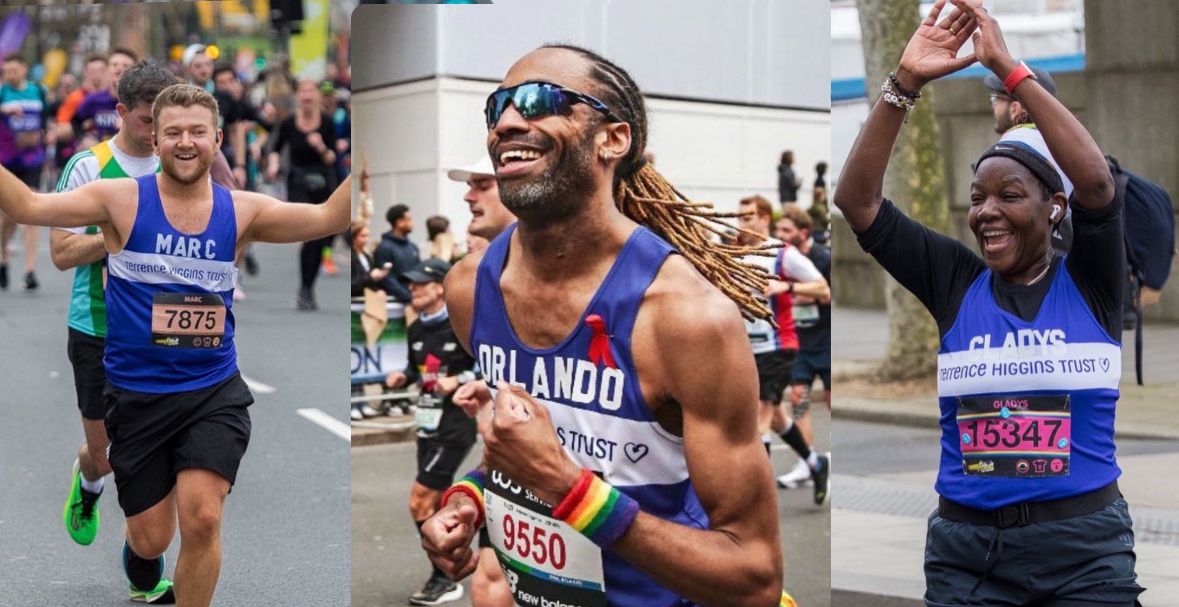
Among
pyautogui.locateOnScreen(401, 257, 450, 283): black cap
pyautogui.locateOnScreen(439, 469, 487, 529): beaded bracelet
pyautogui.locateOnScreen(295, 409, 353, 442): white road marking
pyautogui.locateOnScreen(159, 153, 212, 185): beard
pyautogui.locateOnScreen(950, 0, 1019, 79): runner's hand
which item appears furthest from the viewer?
pyautogui.locateOnScreen(295, 409, 353, 442): white road marking

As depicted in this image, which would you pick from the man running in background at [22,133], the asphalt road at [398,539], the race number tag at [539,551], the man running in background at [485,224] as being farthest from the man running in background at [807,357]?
the man running in background at [22,133]

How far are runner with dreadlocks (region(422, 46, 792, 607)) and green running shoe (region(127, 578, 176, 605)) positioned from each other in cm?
383

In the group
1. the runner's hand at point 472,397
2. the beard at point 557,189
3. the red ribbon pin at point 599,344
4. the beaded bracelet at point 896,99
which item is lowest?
the runner's hand at point 472,397

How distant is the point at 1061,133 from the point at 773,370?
516 cm

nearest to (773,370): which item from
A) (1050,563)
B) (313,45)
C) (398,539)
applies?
(398,539)

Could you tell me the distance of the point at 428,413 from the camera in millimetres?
6242

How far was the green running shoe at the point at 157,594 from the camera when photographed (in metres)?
6.77

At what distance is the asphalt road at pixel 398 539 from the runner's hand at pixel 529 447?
5.83 feet

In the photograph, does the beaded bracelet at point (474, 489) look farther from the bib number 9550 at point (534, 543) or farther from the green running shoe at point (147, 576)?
the green running shoe at point (147, 576)

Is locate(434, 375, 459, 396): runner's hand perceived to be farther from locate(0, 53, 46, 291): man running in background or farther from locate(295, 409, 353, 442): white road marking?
locate(0, 53, 46, 291): man running in background

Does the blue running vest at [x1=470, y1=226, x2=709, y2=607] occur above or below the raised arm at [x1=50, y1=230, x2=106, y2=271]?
below

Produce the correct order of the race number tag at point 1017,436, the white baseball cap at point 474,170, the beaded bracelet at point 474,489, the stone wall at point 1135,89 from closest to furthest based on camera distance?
the beaded bracelet at point 474,489 → the race number tag at point 1017,436 → the white baseball cap at point 474,170 → the stone wall at point 1135,89

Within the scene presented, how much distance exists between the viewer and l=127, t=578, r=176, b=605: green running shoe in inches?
267

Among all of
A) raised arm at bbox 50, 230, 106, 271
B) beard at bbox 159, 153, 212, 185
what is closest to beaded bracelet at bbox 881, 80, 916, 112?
beard at bbox 159, 153, 212, 185
